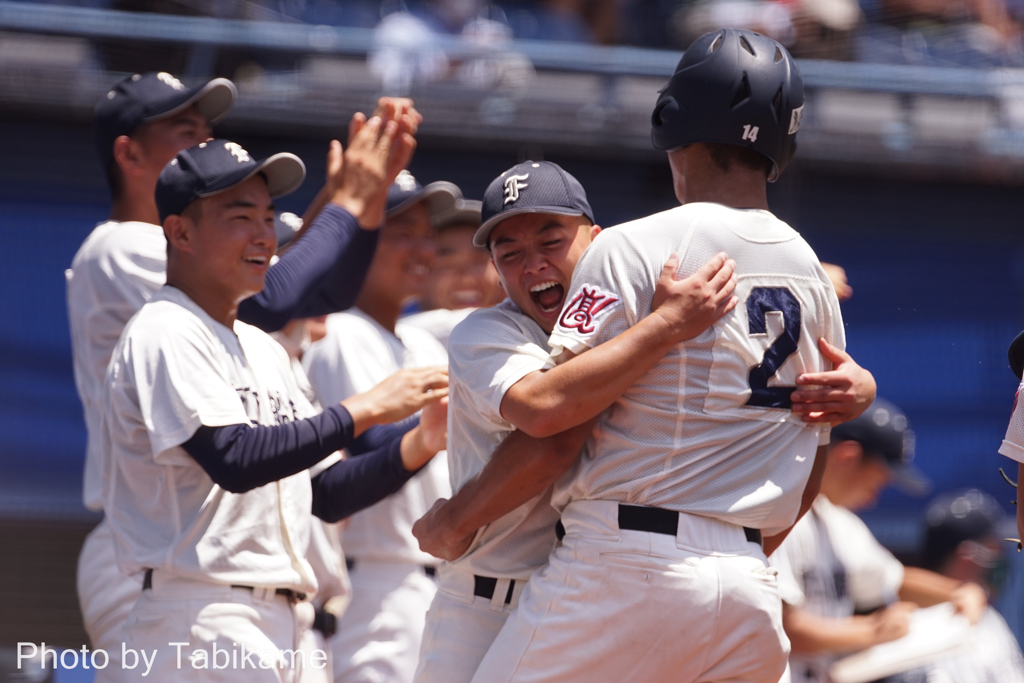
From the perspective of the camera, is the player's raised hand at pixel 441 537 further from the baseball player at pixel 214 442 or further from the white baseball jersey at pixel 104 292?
the white baseball jersey at pixel 104 292

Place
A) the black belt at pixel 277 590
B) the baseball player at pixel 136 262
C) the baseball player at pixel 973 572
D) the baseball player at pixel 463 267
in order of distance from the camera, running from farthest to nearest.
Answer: the baseball player at pixel 463 267 → the baseball player at pixel 973 572 → the baseball player at pixel 136 262 → the black belt at pixel 277 590

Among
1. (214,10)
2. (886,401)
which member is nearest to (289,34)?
(214,10)

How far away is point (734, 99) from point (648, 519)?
2.97ft

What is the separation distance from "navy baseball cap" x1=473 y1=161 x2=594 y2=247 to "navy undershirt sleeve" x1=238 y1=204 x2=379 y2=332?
87cm

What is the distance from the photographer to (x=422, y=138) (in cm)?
833

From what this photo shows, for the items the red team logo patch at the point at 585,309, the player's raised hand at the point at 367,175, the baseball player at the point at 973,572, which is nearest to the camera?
the red team logo patch at the point at 585,309

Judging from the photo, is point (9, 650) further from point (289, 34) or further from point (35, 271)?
point (289, 34)

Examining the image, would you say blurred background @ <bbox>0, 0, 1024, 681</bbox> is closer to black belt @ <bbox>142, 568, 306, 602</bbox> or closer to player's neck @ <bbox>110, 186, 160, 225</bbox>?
player's neck @ <bbox>110, 186, 160, 225</bbox>

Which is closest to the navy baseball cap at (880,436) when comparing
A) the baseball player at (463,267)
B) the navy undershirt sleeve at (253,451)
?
the baseball player at (463,267)

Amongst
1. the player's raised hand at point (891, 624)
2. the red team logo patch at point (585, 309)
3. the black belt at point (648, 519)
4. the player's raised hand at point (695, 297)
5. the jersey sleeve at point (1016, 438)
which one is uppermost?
the player's raised hand at point (695, 297)

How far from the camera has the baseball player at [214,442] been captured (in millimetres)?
2740

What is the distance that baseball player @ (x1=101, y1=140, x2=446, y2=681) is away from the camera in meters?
A: 2.74

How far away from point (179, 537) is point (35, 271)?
5.14 m

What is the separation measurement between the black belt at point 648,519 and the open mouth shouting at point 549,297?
1.97 ft
